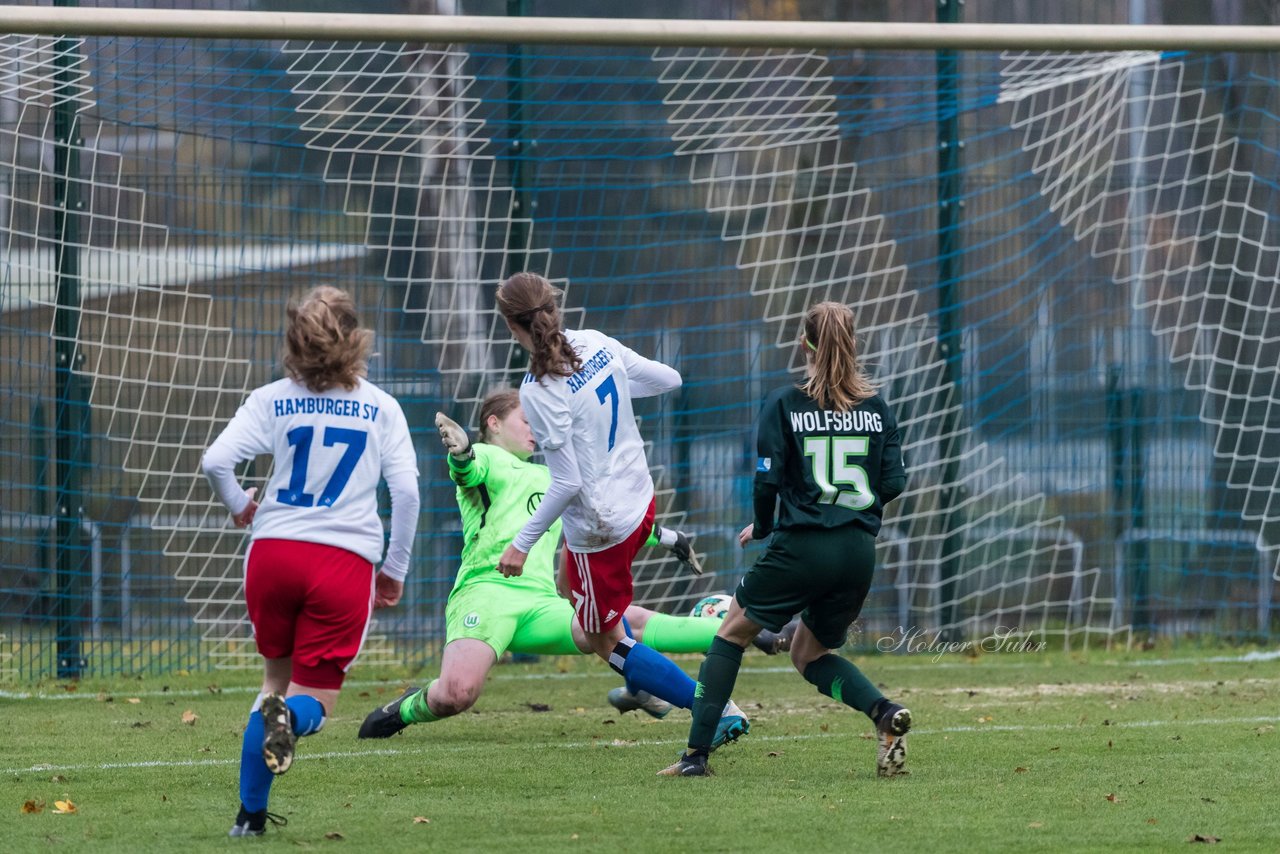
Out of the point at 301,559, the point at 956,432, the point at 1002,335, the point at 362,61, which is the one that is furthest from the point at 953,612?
the point at 301,559

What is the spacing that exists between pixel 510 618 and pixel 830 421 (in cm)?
199

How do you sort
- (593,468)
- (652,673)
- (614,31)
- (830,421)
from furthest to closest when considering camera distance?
(614,31), (652,673), (593,468), (830,421)

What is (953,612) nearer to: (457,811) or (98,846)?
(457,811)

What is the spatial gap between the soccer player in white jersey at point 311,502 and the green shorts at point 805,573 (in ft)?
4.83

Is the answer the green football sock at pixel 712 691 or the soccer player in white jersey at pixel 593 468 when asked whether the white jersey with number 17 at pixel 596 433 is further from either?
the green football sock at pixel 712 691

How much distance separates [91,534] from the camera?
9.26m

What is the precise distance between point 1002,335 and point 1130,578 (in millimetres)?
1800

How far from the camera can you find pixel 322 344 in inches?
182

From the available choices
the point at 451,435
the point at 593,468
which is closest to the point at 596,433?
the point at 593,468

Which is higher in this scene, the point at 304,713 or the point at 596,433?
the point at 596,433

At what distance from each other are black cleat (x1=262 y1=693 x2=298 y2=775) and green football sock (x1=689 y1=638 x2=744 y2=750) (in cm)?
176

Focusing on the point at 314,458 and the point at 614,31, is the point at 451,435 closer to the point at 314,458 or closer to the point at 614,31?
the point at 314,458

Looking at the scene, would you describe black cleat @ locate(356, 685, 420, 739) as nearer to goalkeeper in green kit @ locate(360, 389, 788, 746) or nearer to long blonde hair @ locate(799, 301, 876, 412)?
goalkeeper in green kit @ locate(360, 389, 788, 746)

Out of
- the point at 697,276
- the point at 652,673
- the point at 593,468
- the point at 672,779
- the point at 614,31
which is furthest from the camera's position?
Result: the point at 697,276
